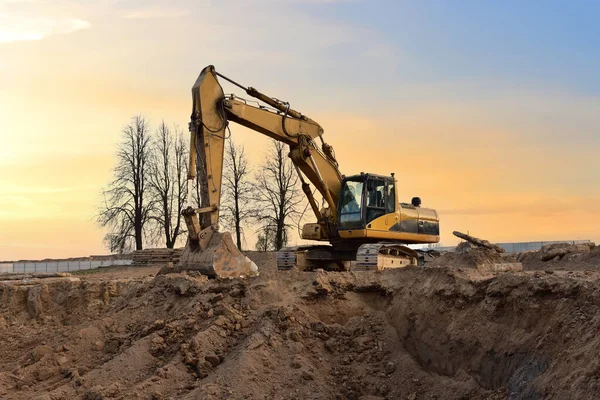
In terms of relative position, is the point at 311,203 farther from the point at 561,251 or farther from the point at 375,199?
the point at 561,251

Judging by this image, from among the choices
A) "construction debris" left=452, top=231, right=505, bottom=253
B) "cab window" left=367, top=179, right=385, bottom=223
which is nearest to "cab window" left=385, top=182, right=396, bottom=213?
"cab window" left=367, top=179, right=385, bottom=223

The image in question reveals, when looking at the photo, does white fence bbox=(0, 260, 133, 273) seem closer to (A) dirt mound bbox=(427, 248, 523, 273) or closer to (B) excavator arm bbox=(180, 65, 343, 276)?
(B) excavator arm bbox=(180, 65, 343, 276)

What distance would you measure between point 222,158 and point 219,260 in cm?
271

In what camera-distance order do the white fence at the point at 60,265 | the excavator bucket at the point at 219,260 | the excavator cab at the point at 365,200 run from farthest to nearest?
the white fence at the point at 60,265
the excavator cab at the point at 365,200
the excavator bucket at the point at 219,260

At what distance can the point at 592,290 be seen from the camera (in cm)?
729

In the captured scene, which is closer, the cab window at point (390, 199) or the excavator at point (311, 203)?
the excavator at point (311, 203)

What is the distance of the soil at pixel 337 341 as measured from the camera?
732 cm

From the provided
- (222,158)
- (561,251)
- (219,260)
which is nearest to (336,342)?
(219,260)

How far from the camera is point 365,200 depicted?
1586cm

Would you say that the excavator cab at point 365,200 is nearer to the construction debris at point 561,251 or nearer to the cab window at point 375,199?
the cab window at point 375,199

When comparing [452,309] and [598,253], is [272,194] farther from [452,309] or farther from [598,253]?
[452,309]

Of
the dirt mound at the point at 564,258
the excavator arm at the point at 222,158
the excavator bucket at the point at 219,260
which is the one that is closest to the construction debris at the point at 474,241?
the dirt mound at the point at 564,258

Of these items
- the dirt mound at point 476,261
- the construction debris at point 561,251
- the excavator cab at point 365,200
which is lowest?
the dirt mound at point 476,261

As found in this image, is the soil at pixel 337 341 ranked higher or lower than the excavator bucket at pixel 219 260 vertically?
lower
